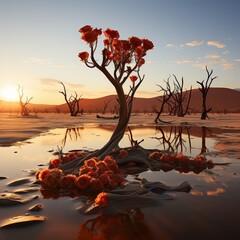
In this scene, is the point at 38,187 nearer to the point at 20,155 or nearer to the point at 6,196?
the point at 6,196

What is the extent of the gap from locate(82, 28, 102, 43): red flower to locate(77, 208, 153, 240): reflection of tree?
4710 millimetres

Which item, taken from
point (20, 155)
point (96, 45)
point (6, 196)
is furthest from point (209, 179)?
point (20, 155)

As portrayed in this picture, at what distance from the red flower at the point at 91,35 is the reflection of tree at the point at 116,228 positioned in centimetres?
471

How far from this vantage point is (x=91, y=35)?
6.92m

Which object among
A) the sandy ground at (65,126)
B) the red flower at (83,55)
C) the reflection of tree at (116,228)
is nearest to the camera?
the reflection of tree at (116,228)

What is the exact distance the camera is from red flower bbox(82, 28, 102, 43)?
6.91 m

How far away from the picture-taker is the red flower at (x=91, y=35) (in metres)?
6.91

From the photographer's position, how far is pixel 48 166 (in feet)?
21.4

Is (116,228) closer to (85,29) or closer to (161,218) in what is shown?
(161,218)

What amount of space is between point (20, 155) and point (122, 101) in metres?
3.12

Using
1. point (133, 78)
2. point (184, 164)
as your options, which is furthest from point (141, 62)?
point (184, 164)

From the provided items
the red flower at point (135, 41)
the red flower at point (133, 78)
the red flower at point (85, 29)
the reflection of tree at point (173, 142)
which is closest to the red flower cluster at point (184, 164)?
the reflection of tree at point (173, 142)

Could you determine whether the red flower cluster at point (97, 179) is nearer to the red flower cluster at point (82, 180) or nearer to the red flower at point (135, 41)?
the red flower cluster at point (82, 180)

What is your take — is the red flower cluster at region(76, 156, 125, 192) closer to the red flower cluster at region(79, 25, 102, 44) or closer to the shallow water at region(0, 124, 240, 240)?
the shallow water at region(0, 124, 240, 240)
